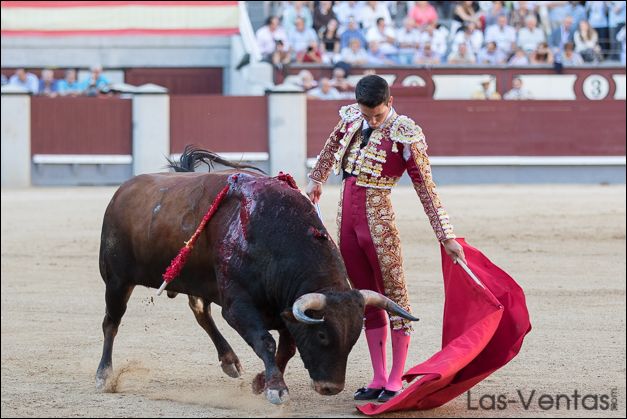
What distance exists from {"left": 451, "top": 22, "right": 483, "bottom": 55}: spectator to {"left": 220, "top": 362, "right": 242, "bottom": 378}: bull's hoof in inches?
419

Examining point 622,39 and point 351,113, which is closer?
point 351,113

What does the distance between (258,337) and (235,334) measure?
76.1 inches

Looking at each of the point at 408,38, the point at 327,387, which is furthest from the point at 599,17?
the point at 327,387

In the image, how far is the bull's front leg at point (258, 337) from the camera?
161 inches

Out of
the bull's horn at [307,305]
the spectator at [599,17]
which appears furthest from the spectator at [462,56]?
the bull's horn at [307,305]

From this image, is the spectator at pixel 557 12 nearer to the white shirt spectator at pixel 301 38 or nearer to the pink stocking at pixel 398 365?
the white shirt spectator at pixel 301 38

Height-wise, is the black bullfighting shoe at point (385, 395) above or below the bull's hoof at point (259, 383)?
below

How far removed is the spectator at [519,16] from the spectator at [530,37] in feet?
0.29

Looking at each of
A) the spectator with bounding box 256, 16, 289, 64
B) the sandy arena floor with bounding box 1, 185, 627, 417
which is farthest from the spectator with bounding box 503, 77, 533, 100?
the sandy arena floor with bounding box 1, 185, 627, 417

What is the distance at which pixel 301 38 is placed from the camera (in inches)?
590

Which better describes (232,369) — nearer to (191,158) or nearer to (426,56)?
(191,158)

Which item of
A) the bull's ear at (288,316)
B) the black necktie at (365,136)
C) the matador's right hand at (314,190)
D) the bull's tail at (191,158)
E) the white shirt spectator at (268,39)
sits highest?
the white shirt spectator at (268,39)

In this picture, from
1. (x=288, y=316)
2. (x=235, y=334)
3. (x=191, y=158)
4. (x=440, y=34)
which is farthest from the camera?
(x=440, y=34)

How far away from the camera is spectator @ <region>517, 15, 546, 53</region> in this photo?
15.3m
